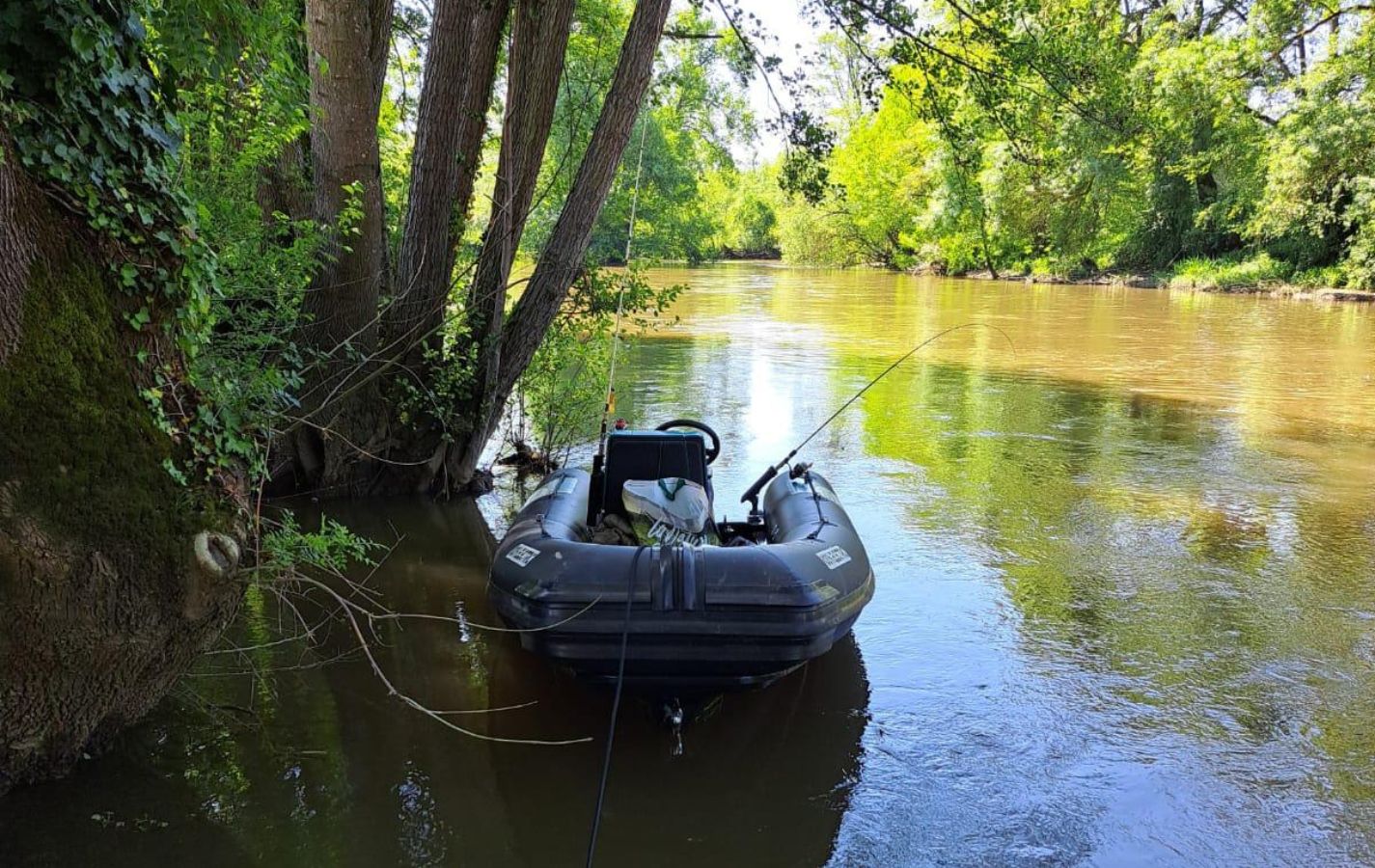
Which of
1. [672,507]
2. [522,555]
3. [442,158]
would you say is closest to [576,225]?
[442,158]

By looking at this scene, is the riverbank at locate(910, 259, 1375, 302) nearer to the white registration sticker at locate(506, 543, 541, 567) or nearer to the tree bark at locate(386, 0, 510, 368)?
the tree bark at locate(386, 0, 510, 368)

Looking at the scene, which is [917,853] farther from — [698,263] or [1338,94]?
[698,263]

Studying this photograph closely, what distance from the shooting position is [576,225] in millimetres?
6121

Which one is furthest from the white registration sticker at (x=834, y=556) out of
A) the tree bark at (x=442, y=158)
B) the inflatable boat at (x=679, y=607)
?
the tree bark at (x=442, y=158)

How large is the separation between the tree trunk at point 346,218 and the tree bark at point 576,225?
2.53ft

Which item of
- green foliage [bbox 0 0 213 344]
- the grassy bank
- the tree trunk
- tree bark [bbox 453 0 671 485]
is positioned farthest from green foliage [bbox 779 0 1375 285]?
green foliage [bbox 0 0 213 344]

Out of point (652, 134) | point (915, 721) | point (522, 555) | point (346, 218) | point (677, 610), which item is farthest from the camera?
point (652, 134)

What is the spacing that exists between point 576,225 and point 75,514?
406 centimetres

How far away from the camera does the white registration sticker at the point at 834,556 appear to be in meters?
3.54

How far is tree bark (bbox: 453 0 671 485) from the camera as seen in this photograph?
579 centimetres

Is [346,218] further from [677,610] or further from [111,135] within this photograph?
[677,610]

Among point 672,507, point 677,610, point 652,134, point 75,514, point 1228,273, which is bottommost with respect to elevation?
point 677,610

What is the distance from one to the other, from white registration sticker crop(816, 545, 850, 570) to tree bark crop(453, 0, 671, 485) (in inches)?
130

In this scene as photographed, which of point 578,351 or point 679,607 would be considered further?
point 578,351
